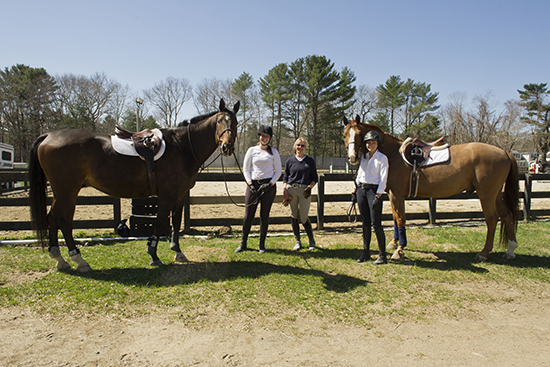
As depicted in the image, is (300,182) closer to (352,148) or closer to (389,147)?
(352,148)

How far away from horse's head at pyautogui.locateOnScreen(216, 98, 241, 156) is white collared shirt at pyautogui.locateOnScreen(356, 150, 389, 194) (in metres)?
1.87

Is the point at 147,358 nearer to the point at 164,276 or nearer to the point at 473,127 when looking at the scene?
the point at 164,276

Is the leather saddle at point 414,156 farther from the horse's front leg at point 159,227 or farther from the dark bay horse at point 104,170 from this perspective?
the horse's front leg at point 159,227

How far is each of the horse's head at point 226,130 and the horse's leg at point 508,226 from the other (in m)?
4.45

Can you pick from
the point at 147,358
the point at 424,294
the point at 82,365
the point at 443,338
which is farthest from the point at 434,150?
the point at 82,365

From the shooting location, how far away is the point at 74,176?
4004 millimetres

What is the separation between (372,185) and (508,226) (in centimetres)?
261

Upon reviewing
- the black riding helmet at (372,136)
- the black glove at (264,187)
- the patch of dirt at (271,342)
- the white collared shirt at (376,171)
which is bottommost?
the patch of dirt at (271,342)

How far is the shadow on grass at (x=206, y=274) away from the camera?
12.2ft

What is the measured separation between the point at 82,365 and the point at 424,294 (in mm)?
3388

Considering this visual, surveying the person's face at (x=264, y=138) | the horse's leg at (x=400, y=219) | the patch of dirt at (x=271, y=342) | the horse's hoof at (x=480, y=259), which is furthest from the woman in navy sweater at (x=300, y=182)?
the horse's hoof at (x=480, y=259)

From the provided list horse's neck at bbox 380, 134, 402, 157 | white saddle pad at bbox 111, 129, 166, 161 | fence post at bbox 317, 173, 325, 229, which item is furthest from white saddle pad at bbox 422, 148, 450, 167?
white saddle pad at bbox 111, 129, 166, 161

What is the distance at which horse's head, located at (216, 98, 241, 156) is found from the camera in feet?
13.3

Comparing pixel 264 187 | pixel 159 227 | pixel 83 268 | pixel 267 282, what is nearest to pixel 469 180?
pixel 264 187
